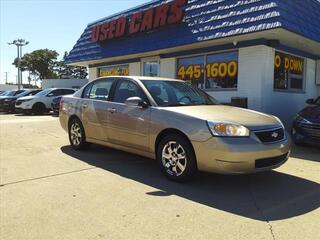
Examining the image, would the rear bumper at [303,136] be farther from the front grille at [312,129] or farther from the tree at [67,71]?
the tree at [67,71]

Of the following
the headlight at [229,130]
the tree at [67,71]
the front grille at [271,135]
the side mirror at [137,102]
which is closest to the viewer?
the headlight at [229,130]

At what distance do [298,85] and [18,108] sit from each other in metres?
14.9

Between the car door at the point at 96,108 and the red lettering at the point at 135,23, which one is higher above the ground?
the red lettering at the point at 135,23

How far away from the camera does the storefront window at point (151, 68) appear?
1531cm

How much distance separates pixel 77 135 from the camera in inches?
330

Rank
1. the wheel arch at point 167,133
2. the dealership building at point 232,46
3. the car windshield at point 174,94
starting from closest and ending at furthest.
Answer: the wheel arch at point 167,133, the car windshield at point 174,94, the dealership building at point 232,46

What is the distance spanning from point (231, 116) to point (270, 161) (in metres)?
0.83

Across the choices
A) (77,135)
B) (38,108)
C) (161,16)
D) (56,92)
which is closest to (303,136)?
(77,135)

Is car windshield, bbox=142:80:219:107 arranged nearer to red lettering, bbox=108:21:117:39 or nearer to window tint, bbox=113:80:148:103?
window tint, bbox=113:80:148:103

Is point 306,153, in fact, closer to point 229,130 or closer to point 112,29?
point 229,130

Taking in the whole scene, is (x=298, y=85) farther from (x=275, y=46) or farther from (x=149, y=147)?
(x=149, y=147)

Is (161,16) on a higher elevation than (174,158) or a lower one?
higher

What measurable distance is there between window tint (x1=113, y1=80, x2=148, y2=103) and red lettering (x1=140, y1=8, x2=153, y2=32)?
23.5 feet

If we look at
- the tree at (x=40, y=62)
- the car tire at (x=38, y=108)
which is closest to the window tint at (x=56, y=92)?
the car tire at (x=38, y=108)
